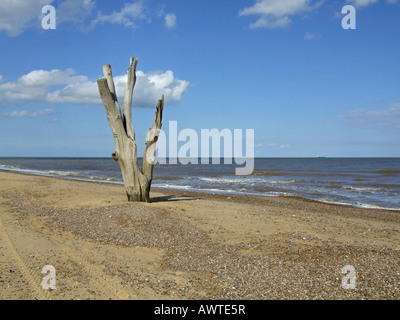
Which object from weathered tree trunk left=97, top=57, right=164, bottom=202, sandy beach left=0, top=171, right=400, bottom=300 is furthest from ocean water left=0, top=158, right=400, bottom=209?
weathered tree trunk left=97, top=57, right=164, bottom=202

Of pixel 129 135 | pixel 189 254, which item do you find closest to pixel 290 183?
pixel 129 135

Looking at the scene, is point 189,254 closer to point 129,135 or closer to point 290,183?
point 129,135

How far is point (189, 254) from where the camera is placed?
693 cm

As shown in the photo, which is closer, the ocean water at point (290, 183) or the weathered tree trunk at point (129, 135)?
the weathered tree trunk at point (129, 135)

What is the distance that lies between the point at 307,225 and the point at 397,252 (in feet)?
9.23

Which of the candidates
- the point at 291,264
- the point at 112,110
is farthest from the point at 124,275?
the point at 112,110

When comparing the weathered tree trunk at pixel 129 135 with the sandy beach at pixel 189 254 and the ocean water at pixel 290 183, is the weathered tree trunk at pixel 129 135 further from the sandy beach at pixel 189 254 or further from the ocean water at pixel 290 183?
the ocean water at pixel 290 183

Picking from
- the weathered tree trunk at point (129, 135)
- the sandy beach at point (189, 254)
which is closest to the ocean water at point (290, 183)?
the sandy beach at point (189, 254)

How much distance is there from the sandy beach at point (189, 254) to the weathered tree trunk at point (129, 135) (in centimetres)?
127

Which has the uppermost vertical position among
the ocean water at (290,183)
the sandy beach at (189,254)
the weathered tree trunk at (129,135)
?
the weathered tree trunk at (129,135)

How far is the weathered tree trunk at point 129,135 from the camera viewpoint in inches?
458

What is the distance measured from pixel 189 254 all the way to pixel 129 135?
6054 mm
